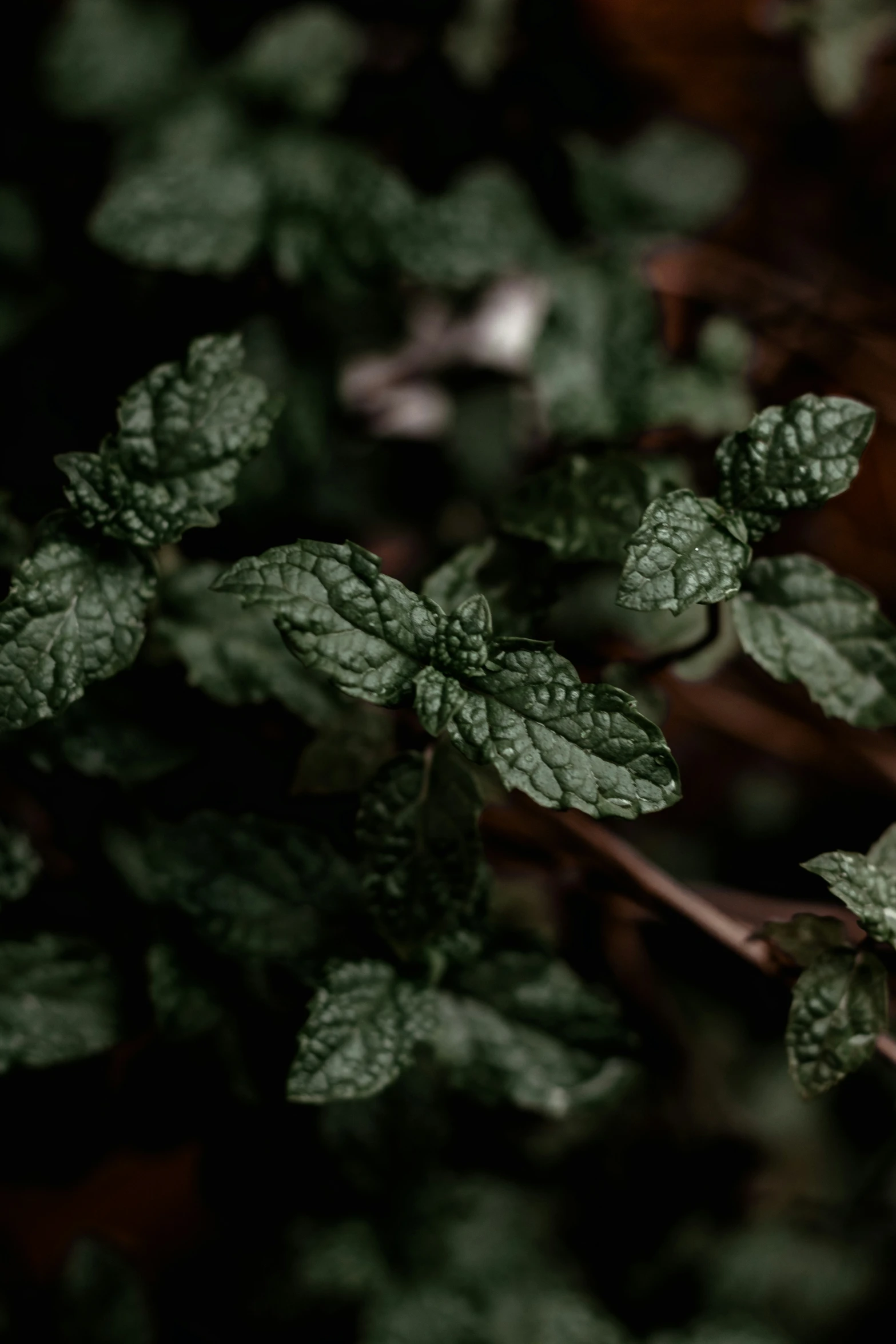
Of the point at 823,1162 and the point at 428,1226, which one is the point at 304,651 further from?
the point at 823,1162

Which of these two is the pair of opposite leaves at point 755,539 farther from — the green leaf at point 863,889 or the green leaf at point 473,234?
the green leaf at point 473,234

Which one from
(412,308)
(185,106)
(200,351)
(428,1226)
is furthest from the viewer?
(412,308)

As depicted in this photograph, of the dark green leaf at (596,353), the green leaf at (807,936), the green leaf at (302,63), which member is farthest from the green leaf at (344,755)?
the green leaf at (302,63)

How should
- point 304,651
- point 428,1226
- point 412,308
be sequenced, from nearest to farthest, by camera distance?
point 304,651 → point 428,1226 → point 412,308

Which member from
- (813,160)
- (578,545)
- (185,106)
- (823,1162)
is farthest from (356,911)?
(813,160)

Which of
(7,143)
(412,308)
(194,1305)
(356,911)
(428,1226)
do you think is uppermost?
(7,143)

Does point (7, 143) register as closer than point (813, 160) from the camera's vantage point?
Yes
